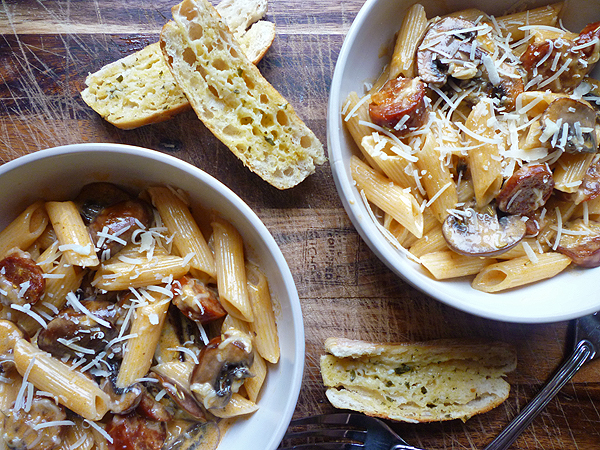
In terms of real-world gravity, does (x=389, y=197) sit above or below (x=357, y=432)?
above

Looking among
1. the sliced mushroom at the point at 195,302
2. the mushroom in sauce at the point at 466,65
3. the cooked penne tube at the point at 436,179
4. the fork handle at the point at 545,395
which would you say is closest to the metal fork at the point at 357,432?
the fork handle at the point at 545,395

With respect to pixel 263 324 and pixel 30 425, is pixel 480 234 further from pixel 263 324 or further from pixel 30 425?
pixel 30 425

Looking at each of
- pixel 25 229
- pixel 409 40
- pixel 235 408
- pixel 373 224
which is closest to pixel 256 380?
pixel 235 408

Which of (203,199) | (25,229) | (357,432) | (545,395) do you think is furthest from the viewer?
(545,395)

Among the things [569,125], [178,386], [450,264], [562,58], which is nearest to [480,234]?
[450,264]

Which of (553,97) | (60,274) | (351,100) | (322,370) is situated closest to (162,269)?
(60,274)

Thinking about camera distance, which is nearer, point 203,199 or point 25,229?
point 25,229

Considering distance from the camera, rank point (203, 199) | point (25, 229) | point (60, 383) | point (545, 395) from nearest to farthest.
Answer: point (60, 383) < point (25, 229) < point (203, 199) < point (545, 395)

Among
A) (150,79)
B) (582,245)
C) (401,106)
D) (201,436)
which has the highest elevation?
(150,79)
